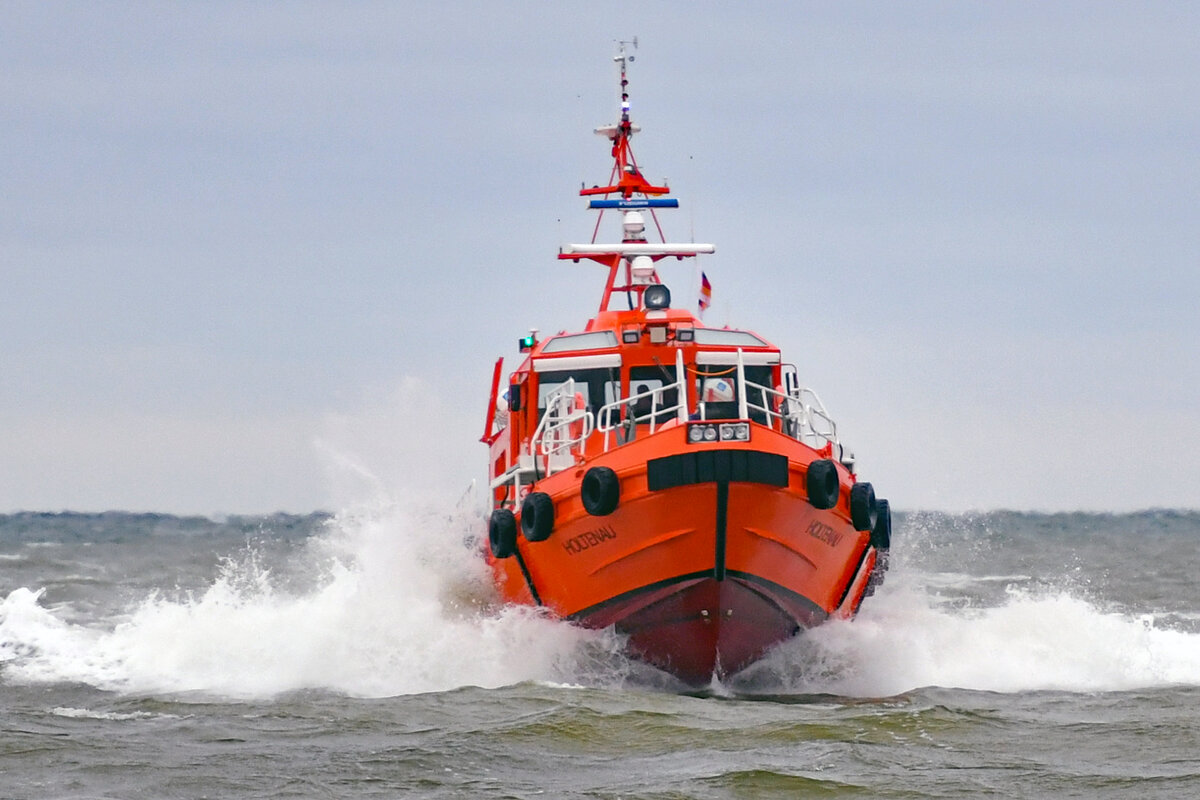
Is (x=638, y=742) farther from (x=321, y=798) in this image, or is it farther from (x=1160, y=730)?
(x=1160, y=730)

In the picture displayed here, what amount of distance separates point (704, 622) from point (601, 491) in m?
1.45

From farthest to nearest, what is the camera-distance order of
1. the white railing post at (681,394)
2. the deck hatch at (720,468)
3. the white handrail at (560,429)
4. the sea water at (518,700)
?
the white handrail at (560,429) → the white railing post at (681,394) → the deck hatch at (720,468) → the sea water at (518,700)

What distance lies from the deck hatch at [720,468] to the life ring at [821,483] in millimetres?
431

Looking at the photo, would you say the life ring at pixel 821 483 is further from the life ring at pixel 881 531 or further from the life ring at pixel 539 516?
the life ring at pixel 539 516

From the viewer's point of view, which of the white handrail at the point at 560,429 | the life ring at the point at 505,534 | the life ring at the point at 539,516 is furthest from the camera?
the white handrail at the point at 560,429

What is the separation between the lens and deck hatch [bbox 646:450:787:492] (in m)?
12.6

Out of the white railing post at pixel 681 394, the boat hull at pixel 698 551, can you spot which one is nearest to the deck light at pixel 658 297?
the white railing post at pixel 681 394

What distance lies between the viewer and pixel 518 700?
12.5 metres

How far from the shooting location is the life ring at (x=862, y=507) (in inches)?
553

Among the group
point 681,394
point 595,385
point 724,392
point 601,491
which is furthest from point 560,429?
point 601,491

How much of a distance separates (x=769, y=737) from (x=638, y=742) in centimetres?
89

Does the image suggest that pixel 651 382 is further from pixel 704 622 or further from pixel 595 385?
Result: pixel 704 622

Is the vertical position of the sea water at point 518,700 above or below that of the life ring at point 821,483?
below

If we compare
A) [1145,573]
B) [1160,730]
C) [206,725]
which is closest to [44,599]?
[206,725]
